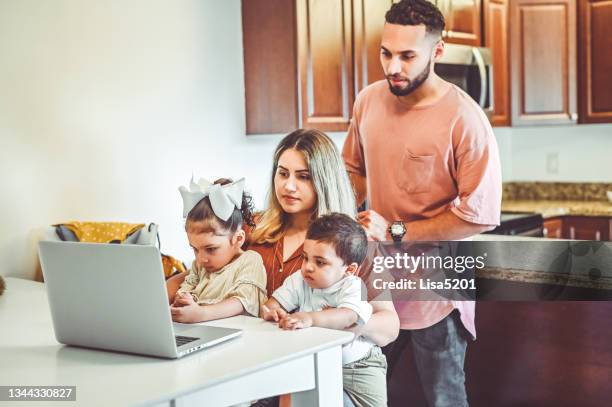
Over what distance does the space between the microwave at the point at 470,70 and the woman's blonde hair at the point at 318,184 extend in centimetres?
39

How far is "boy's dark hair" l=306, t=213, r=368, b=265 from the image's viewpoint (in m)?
1.79

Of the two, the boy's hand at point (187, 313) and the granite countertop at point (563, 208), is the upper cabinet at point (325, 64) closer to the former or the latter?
the granite countertop at point (563, 208)

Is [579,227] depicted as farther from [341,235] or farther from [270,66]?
[341,235]

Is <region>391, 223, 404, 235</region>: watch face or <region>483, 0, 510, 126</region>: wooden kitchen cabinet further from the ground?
<region>483, 0, 510, 126</region>: wooden kitchen cabinet

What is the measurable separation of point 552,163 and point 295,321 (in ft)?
10.0

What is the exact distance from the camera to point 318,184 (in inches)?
75.4

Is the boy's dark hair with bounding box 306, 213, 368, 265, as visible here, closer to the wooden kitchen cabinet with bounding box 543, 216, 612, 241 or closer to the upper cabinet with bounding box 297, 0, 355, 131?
the upper cabinet with bounding box 297, 0, 355, 131

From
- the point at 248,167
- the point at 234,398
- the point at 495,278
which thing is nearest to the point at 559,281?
the point at 495,278

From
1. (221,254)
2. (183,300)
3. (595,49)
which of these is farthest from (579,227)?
(183,300)

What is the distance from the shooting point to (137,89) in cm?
290

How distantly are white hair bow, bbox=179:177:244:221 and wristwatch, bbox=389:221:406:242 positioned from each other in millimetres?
470

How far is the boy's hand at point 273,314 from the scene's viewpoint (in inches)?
67.6

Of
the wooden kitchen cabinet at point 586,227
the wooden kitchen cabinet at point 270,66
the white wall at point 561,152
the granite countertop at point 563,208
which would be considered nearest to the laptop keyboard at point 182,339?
the wooden kitchen cabinet at point 270,66

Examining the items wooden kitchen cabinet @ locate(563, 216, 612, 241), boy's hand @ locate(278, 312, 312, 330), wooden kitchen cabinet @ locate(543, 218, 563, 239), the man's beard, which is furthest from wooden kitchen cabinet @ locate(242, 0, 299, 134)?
boy's hand @ locate(278, 312, 312, 330)
